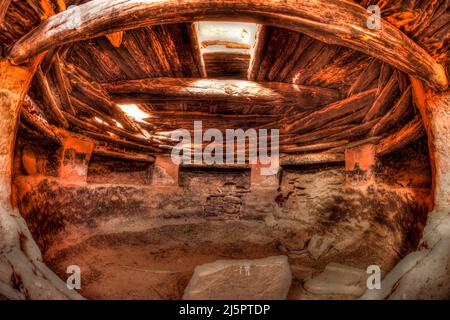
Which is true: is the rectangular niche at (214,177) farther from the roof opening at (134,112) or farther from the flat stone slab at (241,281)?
the flat stone slab at (241,281)

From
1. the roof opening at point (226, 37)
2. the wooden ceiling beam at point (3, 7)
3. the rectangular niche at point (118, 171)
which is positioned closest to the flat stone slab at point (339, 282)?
the roof opening at point (226, 37)

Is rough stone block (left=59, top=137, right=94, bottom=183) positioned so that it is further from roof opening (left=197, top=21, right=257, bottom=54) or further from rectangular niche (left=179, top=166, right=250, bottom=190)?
roof opening (left=197, top=21, right=257, bottom=54)

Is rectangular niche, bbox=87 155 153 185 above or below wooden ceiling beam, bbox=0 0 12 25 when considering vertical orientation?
below

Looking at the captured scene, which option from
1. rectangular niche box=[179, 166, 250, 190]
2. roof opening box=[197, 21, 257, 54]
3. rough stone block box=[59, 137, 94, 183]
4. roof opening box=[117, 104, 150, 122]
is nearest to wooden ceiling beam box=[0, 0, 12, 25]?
roof opening box=[197, 21, 257, 54]

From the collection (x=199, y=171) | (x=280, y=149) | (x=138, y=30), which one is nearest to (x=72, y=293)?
(x=138, y=30)

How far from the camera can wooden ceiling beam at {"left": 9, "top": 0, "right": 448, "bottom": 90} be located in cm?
121

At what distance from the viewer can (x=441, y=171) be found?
1502mm

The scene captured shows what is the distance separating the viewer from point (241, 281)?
173 cm

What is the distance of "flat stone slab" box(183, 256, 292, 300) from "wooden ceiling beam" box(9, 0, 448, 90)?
1.84 meters

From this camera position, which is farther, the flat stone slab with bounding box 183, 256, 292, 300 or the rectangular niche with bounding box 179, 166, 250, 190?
the rectangular niche with bounding box 179, 166, 250, 190

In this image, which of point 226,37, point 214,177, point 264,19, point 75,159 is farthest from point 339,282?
point 75,159

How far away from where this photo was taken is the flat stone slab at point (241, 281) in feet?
5.43

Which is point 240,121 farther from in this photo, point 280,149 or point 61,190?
point 61,190

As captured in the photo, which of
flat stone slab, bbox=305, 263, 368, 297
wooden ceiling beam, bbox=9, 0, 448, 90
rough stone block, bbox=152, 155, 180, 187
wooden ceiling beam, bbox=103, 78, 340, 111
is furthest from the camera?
rough stone block, bbox=152, 155, 180, 187
